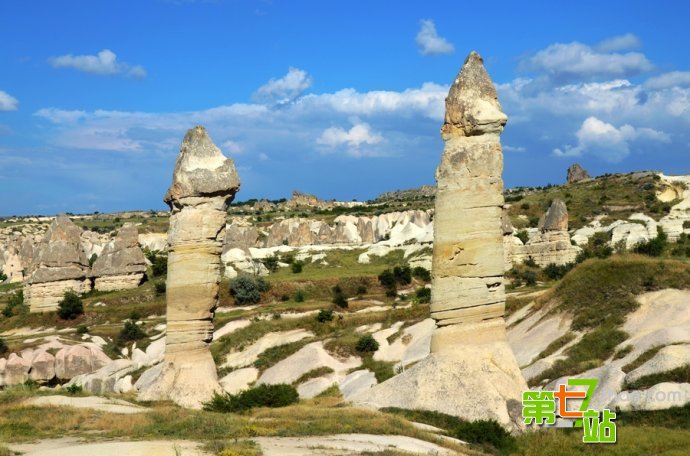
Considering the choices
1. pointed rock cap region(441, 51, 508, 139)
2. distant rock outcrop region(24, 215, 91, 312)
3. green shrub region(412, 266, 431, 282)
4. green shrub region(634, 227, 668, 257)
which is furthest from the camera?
green shrub region(412, 266, 431, 282)

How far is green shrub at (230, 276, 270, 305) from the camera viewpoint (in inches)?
1906

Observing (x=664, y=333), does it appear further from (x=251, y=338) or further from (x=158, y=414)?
(x=251, y=338)

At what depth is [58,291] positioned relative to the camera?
51.6 meters

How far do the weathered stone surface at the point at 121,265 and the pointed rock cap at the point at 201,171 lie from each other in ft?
118

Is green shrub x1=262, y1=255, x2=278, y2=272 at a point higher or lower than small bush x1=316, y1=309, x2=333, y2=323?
higher

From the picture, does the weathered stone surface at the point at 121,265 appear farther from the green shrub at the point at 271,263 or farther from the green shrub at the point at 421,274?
the green shrub at the point at 421,274

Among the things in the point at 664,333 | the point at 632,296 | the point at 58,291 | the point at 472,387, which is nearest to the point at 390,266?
the point at 58,291

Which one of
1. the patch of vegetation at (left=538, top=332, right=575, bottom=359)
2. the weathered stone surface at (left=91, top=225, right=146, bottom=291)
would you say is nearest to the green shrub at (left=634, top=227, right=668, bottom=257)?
the patch of vegetation at (left=538, top=332, right=575, bottom=359)

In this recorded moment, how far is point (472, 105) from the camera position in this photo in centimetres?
1816

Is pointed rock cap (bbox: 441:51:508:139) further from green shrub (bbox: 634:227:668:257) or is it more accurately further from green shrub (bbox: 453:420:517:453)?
green shrub (bbox: 634:227:668:257)

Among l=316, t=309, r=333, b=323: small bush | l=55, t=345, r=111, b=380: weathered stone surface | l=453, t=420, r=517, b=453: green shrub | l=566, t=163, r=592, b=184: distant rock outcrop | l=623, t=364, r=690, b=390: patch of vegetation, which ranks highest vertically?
l=566, t=163, r=592, b=184: distant rock outcrop

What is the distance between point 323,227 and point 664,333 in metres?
71.6

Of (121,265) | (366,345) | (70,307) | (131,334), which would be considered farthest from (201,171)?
(121,265)

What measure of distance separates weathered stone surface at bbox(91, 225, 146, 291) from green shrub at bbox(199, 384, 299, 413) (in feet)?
118
